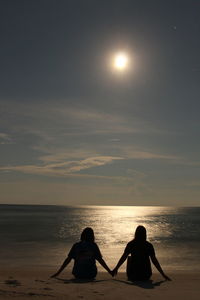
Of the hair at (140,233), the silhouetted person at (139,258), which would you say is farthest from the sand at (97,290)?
the hair at (140,233)

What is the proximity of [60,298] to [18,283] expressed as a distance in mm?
1670

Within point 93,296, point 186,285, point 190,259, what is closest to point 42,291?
point 93,296

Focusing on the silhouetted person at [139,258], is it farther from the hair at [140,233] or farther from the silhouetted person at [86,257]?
the silhouetted person at [86,257]

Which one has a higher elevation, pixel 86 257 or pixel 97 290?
pixel 86 257

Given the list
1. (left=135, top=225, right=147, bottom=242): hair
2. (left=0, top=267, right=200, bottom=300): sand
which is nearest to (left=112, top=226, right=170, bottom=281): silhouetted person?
(left=135, top=225, right=147, bottom=242): hair

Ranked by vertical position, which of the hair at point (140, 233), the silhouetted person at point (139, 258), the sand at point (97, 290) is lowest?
the sand at point (97, 290)

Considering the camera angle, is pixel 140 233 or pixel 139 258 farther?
pixel 139 258

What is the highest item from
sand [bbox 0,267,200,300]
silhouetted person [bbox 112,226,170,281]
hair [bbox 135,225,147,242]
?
hair [bbox 135,225,147,242]

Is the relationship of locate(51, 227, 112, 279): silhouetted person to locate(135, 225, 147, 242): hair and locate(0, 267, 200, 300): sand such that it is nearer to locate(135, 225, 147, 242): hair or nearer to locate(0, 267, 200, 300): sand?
locate(0, 267, 200, 300): sand

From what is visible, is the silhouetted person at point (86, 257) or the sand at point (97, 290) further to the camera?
the silhouetted person at point (86, 257)

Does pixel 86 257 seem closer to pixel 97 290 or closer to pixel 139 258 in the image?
pixel 139 258

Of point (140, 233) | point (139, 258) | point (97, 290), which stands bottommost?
point (97, 290)

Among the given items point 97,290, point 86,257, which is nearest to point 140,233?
point 86,257

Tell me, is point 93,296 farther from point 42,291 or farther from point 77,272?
point 77,272
